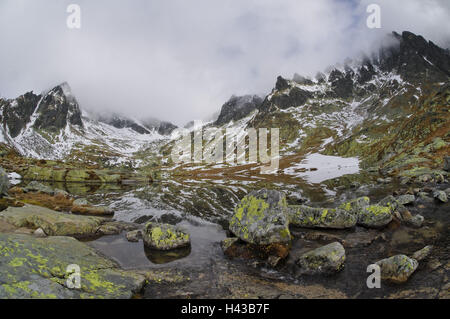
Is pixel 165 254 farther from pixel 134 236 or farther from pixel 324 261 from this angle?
pixel 324 261

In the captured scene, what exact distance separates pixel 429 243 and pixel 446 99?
4417 inches

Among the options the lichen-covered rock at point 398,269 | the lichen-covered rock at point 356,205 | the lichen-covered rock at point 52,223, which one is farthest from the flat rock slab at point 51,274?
the lichen-covered rock at point 356,205

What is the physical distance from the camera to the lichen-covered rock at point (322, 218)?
1764 cm

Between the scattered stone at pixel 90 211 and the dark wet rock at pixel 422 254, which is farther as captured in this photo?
the scattered stone at pixel 90 211

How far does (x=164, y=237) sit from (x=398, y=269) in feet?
41.7

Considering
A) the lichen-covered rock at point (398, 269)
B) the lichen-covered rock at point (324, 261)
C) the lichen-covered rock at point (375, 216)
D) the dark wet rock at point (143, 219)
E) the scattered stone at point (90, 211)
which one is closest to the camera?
the lichen-covered rock at point (398, 269)

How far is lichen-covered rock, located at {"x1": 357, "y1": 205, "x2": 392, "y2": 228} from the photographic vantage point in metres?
17.3

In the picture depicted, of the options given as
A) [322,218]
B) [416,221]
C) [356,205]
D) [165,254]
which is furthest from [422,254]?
[165,254]

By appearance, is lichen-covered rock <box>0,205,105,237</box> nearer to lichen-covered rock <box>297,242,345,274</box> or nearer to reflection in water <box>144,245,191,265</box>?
reflection in water <box>144,245,191,265</box>

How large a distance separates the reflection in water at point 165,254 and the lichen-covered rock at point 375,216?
534 inches

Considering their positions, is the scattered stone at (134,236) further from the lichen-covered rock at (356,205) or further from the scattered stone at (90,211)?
Answer: the lichen-covered rock at (356,205)
